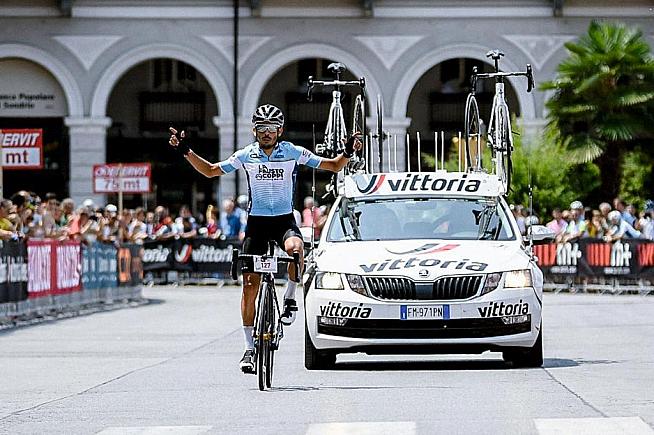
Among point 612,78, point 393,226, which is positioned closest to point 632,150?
point 612,78

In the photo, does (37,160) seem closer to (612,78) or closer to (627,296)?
(627,296)

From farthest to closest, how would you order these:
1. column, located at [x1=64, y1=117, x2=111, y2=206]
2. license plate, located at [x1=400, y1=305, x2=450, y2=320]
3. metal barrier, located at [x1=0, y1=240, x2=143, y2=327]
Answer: column, located at [x1=64, y1=117, x2=111, y2=206]
metal barrier, located at [x1=0, y1=240, x2=143, y2=327]
license plate, located at [x1=400, y1=305, x2=450, y2=320]

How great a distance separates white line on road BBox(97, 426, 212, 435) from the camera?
32.1 feet

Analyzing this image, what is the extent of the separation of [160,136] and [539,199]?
494 inches

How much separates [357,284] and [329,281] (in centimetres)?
29

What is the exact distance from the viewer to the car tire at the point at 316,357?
1424 cm

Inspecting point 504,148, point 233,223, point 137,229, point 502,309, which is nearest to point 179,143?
point 502,309

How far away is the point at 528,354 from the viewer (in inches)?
558

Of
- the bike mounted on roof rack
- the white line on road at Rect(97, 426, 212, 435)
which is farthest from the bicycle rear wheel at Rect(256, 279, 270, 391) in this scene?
the bike mounted on roof rack

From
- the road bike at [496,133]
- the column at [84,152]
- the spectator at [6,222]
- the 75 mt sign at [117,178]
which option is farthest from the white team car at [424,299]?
the column at [84,152]

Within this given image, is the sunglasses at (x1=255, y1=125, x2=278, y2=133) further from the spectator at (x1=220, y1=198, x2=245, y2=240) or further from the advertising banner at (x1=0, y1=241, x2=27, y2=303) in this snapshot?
the spectator at (x1=220, y1=198, x2=245, y2=240)

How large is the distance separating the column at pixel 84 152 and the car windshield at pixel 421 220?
30355mm

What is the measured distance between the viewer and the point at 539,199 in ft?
140

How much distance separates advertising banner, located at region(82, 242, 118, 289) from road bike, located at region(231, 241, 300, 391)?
14.9 m
